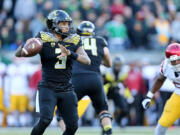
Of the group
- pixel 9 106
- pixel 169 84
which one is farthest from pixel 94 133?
pixel 9 106

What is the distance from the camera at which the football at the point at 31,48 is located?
6.79 meters

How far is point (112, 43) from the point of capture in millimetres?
14414

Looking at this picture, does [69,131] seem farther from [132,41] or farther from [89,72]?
[132,41]

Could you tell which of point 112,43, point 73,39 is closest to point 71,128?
point 73,39

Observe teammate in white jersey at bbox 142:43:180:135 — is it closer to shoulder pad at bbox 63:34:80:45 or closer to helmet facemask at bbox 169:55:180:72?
helmet facemask at bbox 169:55:180:72

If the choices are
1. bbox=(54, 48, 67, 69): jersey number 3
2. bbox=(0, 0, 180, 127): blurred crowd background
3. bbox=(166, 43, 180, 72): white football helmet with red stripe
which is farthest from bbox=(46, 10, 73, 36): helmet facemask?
bbox=(0, 0, 180, 127): blurred crowd background

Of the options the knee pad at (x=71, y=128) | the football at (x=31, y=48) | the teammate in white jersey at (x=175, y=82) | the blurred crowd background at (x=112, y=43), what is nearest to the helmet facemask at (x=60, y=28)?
the football at (x=31, y=48)

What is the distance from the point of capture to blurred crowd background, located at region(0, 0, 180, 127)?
13.3 m

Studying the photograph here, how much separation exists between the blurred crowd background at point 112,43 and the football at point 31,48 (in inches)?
195

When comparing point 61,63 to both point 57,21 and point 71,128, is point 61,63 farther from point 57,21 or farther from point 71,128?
point 71,128

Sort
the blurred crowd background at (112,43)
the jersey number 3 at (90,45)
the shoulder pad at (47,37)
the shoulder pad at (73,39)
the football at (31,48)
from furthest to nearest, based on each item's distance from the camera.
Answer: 1. the blurred crowd background at (112,43)
2. the jersey number 3 at (90,45)
3. the shoulder pad at (73,39)
4. the shoulder pad at (47,37)
5. the football at (31,48)

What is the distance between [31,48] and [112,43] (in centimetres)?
773

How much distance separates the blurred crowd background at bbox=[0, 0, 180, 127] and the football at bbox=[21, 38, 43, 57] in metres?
4.95

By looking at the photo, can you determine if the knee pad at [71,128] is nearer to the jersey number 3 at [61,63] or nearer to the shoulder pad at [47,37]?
the jersey number 3 at [61,63]
